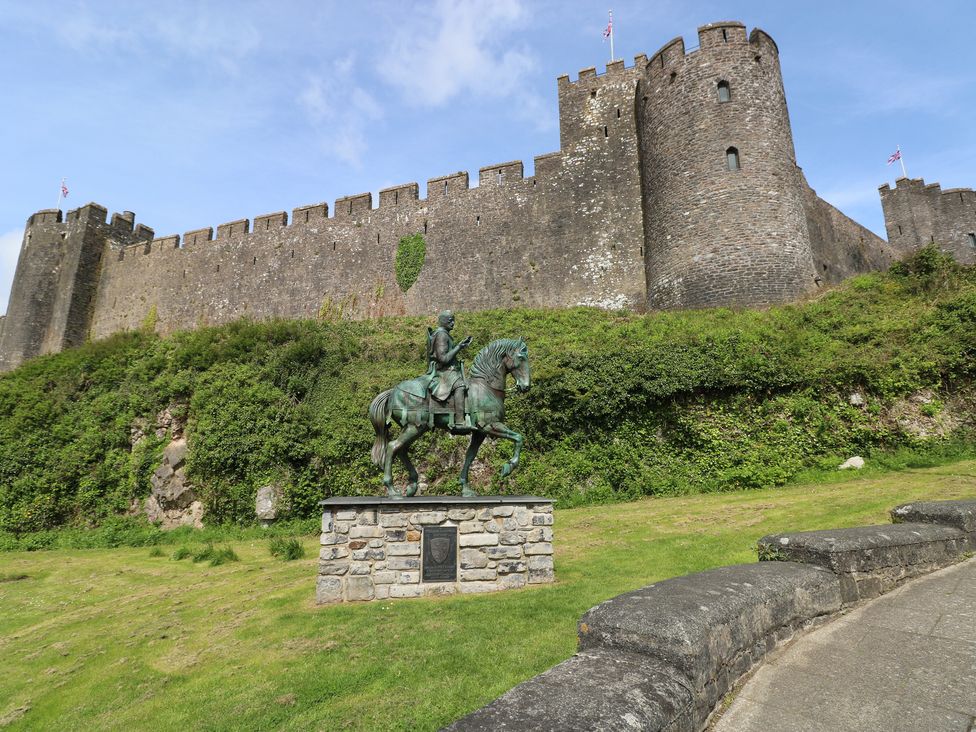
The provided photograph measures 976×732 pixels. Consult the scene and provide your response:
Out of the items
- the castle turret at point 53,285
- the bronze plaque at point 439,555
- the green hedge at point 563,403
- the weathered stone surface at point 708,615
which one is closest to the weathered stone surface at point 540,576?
the bronze plaque at point 439,555

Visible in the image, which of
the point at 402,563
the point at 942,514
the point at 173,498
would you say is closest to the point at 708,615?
the point at 942,514

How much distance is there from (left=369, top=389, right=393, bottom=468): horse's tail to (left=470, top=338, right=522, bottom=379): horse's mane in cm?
130

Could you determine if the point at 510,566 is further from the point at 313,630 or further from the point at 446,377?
the point at 446,377

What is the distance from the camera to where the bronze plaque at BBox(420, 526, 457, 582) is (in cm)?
688

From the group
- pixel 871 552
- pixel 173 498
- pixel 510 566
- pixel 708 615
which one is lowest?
pixel 510 566

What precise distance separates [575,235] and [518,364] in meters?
17.6

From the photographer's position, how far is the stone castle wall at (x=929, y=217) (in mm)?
31531

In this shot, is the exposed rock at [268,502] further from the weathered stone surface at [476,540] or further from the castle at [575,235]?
the castle at [575,235]

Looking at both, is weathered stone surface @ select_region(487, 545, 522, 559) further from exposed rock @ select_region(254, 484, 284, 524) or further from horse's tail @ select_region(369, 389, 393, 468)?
exposed rock @ select_region(254, 484, 284, 524)

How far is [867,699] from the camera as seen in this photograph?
2.95 m

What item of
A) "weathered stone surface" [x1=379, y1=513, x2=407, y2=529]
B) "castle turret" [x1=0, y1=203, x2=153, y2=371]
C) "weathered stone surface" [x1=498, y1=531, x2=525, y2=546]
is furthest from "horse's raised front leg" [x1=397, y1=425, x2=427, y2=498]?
"castle turret" [x1=0, y1=203, x2=153, y2=371]

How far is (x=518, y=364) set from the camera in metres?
7.51

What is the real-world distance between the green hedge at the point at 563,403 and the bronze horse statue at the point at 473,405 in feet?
19.3

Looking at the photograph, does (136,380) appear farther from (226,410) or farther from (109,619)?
(109,619)
